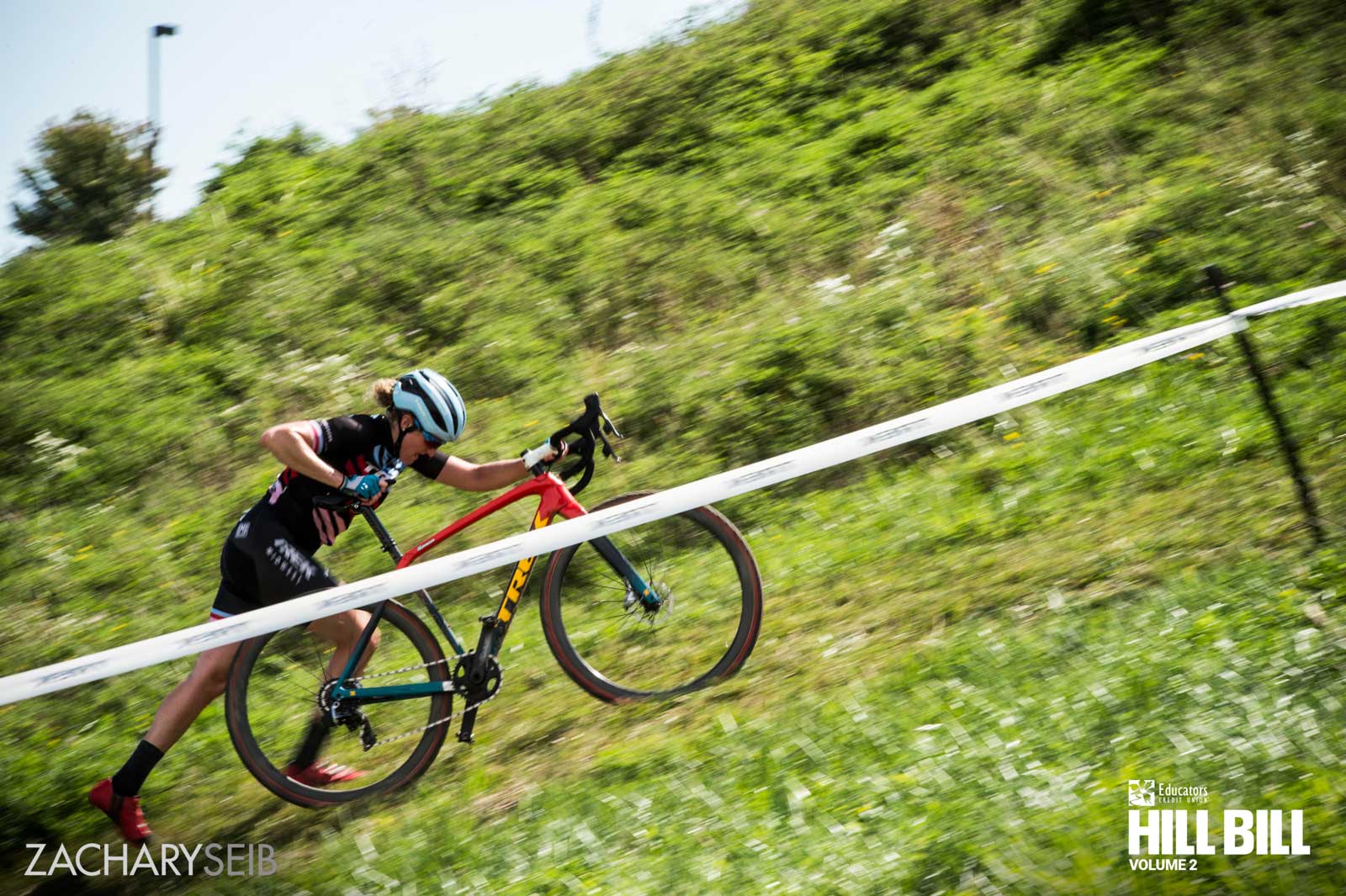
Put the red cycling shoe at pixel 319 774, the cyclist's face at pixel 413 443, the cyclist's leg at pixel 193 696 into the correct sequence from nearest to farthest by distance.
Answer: the cyclist's leg at pixel 193 696
the red cycling shoe at pixel 319 774
the cyclist's face at pixel 413 443

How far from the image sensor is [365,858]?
3.90m

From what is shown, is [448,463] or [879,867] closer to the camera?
[879,867]

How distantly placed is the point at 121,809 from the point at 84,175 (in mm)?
14101

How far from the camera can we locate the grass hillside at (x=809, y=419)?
3504mm

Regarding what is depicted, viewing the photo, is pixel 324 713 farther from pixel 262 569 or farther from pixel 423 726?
pixel 262 569

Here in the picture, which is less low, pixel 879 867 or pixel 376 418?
pixel 376 418

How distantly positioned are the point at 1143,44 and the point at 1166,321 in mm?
4157

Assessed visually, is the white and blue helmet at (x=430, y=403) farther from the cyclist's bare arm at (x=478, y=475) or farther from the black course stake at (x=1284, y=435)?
the black course stake at (x=1284, y=435)

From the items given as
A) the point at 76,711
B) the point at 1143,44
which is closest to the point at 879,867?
the point at 76,711

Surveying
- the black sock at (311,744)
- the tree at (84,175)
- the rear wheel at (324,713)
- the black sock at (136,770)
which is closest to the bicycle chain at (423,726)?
the rear wheel at (324,713)

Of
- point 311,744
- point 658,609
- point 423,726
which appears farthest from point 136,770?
point 658,609

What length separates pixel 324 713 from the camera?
4441 mm

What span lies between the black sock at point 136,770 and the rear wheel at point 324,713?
1.06ft

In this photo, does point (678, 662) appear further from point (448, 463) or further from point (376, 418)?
point (376, 418)
